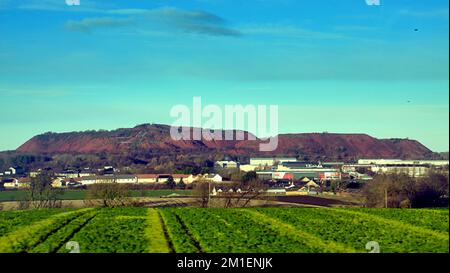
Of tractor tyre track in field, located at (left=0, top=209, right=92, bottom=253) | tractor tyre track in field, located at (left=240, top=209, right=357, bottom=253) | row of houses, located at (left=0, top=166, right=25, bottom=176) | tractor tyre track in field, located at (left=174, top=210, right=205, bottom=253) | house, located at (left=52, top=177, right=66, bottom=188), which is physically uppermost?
row of houses, located at (left=0, top=166, right=25, bottom=176)

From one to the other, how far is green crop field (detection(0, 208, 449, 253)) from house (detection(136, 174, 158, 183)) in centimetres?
3935

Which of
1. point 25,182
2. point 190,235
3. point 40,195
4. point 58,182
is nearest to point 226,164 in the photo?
point 58,182

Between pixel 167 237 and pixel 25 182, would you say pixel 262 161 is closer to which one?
pixel 25 182

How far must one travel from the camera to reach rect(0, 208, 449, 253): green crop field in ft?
66.0

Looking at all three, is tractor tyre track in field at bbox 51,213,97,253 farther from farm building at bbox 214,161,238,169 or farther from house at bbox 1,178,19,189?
farm building at bbox 214,161,238,169

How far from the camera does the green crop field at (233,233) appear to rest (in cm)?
2012

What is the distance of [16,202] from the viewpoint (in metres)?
61.5

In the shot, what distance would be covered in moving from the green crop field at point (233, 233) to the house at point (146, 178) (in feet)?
129

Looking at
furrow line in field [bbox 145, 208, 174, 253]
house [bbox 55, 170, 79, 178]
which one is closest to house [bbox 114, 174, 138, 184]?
house [bbox 55, 170, 79, 178]

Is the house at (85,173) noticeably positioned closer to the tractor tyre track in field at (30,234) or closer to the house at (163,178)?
the house at (163,178)

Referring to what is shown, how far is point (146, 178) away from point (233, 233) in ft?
170
